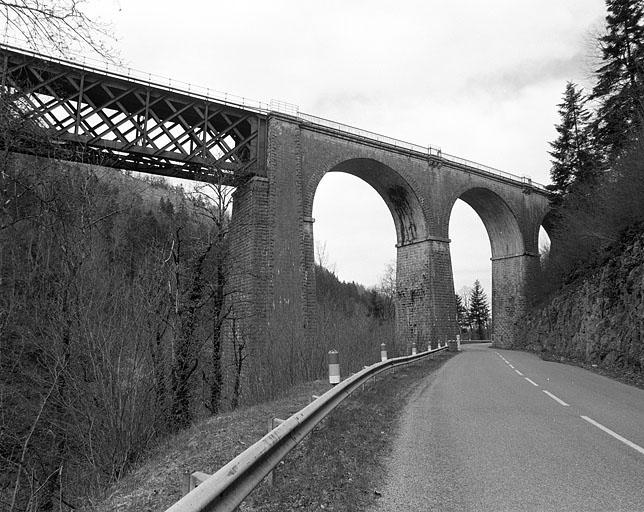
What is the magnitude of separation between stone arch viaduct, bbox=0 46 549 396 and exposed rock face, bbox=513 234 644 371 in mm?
6865

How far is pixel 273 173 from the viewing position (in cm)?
2156

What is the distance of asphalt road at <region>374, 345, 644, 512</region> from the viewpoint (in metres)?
3.88

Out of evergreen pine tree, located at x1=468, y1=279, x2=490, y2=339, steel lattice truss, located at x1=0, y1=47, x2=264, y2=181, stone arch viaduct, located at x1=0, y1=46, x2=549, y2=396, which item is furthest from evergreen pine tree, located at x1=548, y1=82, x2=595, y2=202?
evergreen pine tree, located at x1=468, y1=279, x2=490, y2=339

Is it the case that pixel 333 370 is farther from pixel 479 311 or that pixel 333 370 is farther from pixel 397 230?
pixel 479 311

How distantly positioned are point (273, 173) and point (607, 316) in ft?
49.6

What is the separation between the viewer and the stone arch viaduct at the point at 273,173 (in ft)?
57.9

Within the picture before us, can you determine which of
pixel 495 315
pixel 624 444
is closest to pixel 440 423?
pixel 624 444

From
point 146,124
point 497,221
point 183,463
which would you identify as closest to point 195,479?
point 183,463

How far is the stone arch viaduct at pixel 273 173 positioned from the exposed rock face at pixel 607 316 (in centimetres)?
687

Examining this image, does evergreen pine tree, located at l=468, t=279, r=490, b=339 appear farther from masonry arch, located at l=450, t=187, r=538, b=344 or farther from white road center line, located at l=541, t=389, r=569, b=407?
white road center line, located at l=541, t=389, r=569, b=407

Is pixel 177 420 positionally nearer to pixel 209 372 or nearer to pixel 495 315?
pixel 209 372

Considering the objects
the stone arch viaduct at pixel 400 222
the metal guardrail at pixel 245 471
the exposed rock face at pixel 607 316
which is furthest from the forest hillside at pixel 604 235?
the metal guardrail at pixel 245 471

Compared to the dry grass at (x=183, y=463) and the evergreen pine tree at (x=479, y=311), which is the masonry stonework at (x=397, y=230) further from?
the evergreen pine tree at (x=479, y=311)

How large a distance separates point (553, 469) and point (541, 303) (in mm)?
30958
